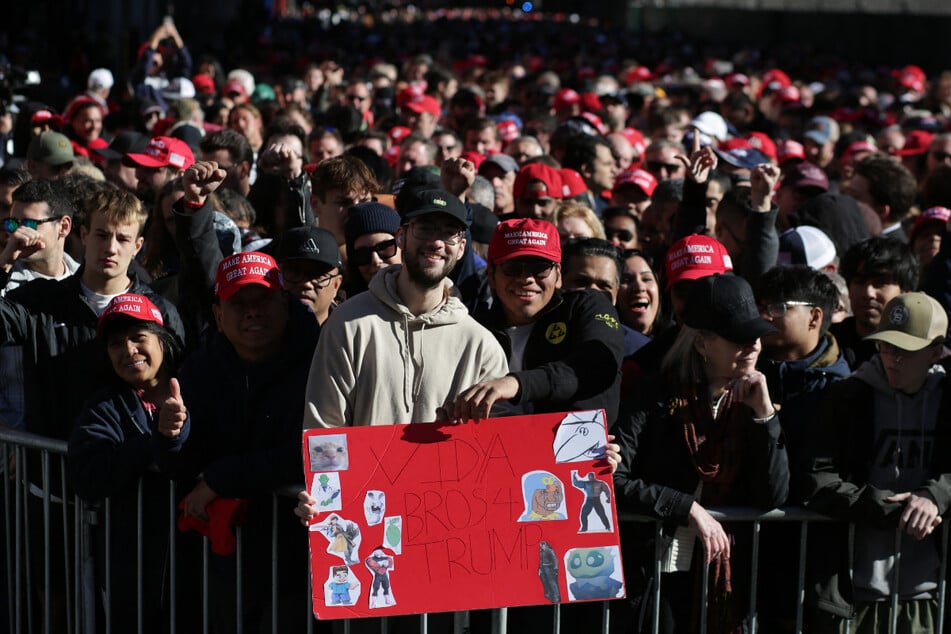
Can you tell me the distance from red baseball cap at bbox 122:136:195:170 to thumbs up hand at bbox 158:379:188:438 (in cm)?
413

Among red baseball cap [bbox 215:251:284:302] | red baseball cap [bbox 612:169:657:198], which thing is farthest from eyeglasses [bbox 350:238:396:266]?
red baseball cap [bbox 612:169:657:198]

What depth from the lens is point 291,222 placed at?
27.5ft

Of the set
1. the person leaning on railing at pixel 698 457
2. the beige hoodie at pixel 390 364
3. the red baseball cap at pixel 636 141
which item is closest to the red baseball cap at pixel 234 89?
the red baseball cap at pixel 636 141

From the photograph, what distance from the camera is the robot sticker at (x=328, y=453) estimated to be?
4.74m

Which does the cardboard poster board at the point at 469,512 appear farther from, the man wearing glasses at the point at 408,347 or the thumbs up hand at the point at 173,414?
the thumbs up hand at the point at 173,414

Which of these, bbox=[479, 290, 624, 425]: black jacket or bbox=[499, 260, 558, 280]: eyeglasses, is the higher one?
bbox=[499, 260, 558, 280]: eyeglasses

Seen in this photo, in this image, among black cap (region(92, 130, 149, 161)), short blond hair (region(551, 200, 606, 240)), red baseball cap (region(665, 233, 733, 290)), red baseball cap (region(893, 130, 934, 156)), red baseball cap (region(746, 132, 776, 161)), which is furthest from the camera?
red baseball cap (region(893, 130, 934, 156))

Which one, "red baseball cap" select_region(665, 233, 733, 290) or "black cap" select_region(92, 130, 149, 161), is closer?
"red baseball cap" select_region(665, 233, 733, 290)

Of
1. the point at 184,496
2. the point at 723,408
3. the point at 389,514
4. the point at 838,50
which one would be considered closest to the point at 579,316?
the point at 723,408

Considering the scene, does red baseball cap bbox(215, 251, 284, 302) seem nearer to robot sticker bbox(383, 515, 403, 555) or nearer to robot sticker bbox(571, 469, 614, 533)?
robot sticker bbox(383, 515, 403, 555)

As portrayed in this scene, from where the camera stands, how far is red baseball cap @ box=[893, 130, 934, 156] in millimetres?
13930

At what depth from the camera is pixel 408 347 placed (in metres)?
5.11

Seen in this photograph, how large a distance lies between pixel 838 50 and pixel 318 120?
3230cm

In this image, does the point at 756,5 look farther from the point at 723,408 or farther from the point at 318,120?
the point at 723,408
